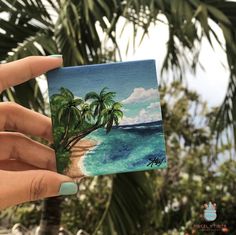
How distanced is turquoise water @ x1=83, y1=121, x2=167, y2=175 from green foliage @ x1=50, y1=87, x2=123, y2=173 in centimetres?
A: 3

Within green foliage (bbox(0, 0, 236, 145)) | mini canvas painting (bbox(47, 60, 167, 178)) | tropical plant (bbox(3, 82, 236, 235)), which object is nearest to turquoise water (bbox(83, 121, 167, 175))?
mini canvas painting (bbox(47, 60, 167, 178))

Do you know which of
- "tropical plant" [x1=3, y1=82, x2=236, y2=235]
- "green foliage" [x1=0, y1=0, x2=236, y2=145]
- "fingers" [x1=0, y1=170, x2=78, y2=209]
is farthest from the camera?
"tropical plant" [x1=3, y1=82, x2=236, y2=235]

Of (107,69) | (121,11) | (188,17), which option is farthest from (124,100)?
(121,11)

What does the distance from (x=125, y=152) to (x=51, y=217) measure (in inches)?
64.7

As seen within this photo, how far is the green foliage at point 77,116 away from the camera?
48.5 inches

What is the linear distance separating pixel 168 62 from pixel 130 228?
1.19m

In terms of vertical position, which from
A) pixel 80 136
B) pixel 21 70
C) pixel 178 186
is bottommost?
pixel 178 186

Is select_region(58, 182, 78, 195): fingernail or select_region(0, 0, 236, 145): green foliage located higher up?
select_region(0, 0, 236, 145): green foliage

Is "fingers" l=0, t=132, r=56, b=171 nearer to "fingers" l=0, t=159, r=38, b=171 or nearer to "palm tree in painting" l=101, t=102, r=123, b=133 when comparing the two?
"fingers" l=0, t=159, r=38, b=171

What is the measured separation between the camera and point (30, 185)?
1.21 metres

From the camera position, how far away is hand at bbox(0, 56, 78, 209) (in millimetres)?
1199

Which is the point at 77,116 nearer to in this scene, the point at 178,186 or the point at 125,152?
the point at 125,152
